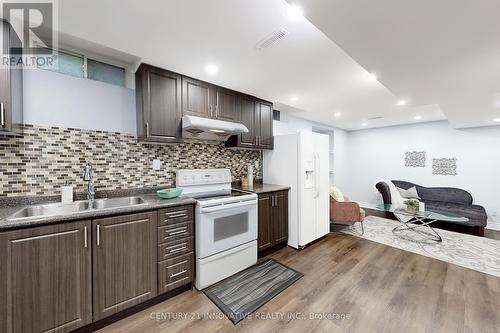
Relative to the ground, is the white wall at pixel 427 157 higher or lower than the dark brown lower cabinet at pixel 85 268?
higher

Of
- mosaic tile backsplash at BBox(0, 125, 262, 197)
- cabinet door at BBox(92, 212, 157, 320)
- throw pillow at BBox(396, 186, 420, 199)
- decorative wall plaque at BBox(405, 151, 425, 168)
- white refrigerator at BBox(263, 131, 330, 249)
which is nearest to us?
cabinet door at BBox(92, 212, 157, 320)

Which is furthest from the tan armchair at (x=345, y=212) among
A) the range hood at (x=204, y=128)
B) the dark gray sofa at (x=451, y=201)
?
the range hood at (x=204, y=128)

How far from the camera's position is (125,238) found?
1.69 metres

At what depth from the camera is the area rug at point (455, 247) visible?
8.79 feet

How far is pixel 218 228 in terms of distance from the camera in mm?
2238

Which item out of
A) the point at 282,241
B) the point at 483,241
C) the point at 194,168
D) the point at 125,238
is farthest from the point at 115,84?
the point at 483,241

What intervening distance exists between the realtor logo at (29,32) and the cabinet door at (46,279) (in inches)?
53.2

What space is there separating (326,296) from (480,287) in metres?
1.78

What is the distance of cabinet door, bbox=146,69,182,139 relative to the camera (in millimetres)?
2191

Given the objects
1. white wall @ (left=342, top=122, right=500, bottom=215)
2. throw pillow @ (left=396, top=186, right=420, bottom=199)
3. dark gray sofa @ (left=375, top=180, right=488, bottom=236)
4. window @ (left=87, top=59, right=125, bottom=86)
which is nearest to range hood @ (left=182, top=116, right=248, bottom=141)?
window @ (left=87, top=59, right=125, bottom=86)

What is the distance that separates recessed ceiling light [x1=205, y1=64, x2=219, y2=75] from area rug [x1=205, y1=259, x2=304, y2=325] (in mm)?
2461

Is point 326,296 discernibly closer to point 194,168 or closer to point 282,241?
point 282,241

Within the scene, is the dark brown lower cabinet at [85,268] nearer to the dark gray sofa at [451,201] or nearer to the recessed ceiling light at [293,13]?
the recessed ceiling light at [293,13]

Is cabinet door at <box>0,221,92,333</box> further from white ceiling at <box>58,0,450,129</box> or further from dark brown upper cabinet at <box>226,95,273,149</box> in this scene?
dark brown upper cabinet at <box>226,95,273,149</box>
